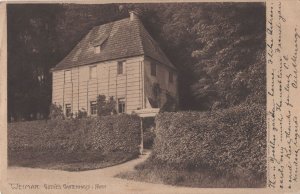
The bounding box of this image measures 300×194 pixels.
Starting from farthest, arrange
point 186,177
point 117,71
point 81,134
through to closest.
Result: point 81,134, point 117,71, point 186,177

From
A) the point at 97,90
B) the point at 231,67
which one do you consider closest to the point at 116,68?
the point at 97,90

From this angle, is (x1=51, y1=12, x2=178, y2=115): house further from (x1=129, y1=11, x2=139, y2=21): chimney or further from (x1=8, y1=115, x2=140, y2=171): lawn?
(x1=8, y1=115, x2=140, y2=171): lawn

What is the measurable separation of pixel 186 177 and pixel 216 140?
406 millimetres

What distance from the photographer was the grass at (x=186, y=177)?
4969 mm

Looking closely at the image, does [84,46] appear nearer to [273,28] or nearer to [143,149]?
[143,149]

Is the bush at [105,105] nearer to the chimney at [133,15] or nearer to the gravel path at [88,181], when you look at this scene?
the gravel path at [88,181]

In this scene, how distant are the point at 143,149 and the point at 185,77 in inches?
28.6

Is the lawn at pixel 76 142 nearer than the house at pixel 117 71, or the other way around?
the house at pixel 117 71

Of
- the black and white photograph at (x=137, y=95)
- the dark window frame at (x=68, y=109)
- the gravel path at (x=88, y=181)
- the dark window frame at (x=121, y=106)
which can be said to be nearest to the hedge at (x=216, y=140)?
the black and white photograph at (x=137, y=95)

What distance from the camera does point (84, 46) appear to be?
525 cm

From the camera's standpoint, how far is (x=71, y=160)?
5.20 metres

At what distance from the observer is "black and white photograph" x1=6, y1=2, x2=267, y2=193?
5023 mm

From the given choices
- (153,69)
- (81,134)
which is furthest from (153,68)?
(81,134)

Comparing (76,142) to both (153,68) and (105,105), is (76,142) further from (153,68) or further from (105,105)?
(153,68)
